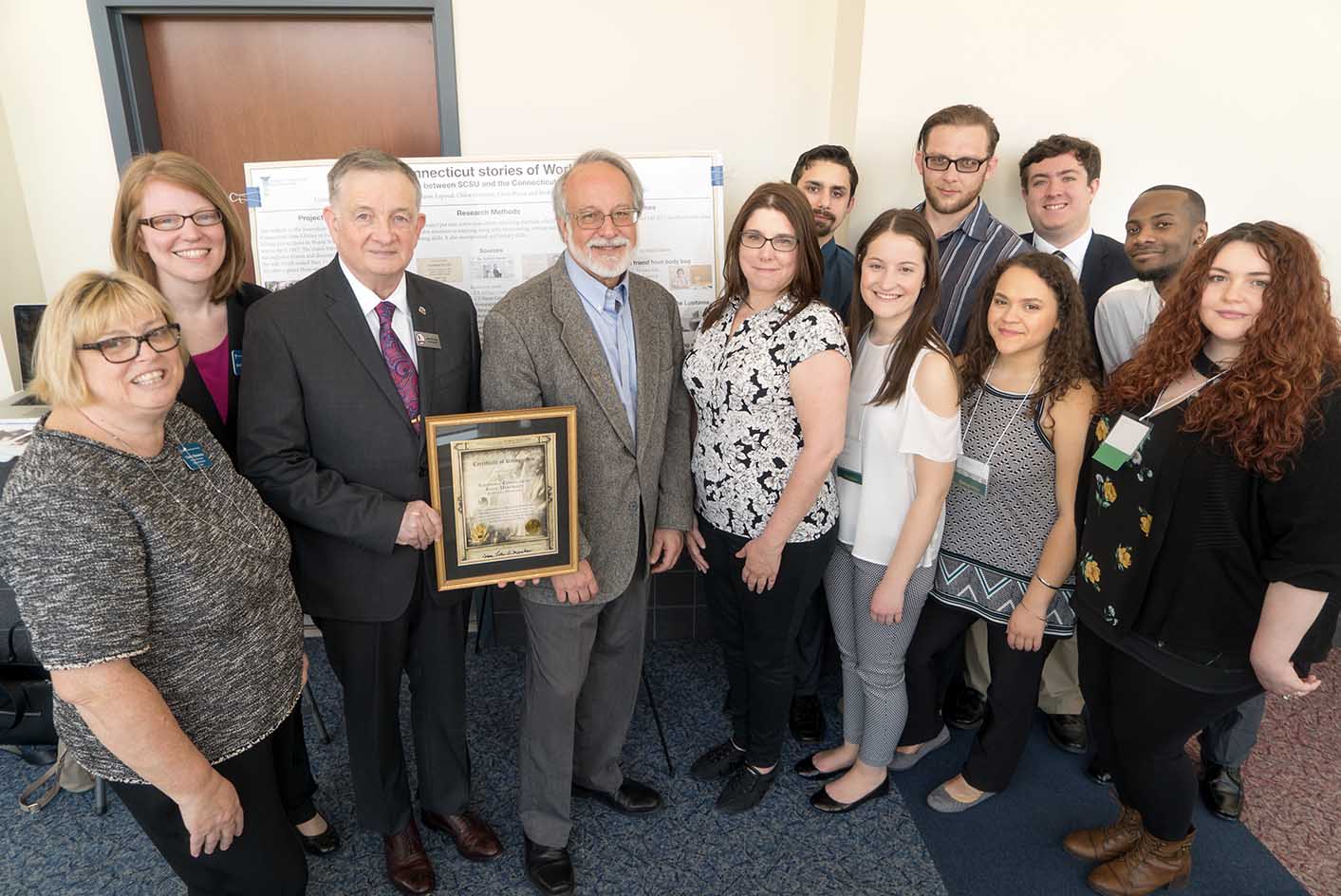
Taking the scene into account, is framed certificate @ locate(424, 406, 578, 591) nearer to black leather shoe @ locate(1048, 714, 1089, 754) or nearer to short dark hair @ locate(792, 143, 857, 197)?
short dark hair @ locate(792, 143, 857, 197)

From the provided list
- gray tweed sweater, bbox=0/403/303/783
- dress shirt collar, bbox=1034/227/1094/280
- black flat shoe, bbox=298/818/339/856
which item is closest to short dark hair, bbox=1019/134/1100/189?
dress shirt collar, bbox=1034/227/1094/280

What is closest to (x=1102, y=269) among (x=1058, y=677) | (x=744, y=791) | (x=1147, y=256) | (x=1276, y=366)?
(x=1147, y=256)

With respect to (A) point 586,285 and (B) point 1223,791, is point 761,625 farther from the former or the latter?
(B) point 1223,791

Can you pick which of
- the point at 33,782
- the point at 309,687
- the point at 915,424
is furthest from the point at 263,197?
the point at 915,424

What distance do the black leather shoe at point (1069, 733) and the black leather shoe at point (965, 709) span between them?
243 mm

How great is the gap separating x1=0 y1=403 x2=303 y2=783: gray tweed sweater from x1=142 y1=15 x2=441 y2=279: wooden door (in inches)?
93.0

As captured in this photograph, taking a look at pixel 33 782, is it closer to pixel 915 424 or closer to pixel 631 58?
pixel 915 424

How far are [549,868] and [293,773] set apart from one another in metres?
0.78

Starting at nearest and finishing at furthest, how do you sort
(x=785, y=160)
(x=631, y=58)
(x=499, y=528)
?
1. (x=499, y=528)
2. (x=631, y=58)
3. (x=785, y=160)

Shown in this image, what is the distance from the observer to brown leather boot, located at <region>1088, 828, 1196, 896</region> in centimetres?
199

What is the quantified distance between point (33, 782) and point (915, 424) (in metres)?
3.08

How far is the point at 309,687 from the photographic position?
2887 mm

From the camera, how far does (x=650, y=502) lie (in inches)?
77.5

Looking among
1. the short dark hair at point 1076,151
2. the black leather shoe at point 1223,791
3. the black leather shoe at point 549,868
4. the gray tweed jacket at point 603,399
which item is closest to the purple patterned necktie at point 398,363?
the gray tweed jacket at point 603,399
